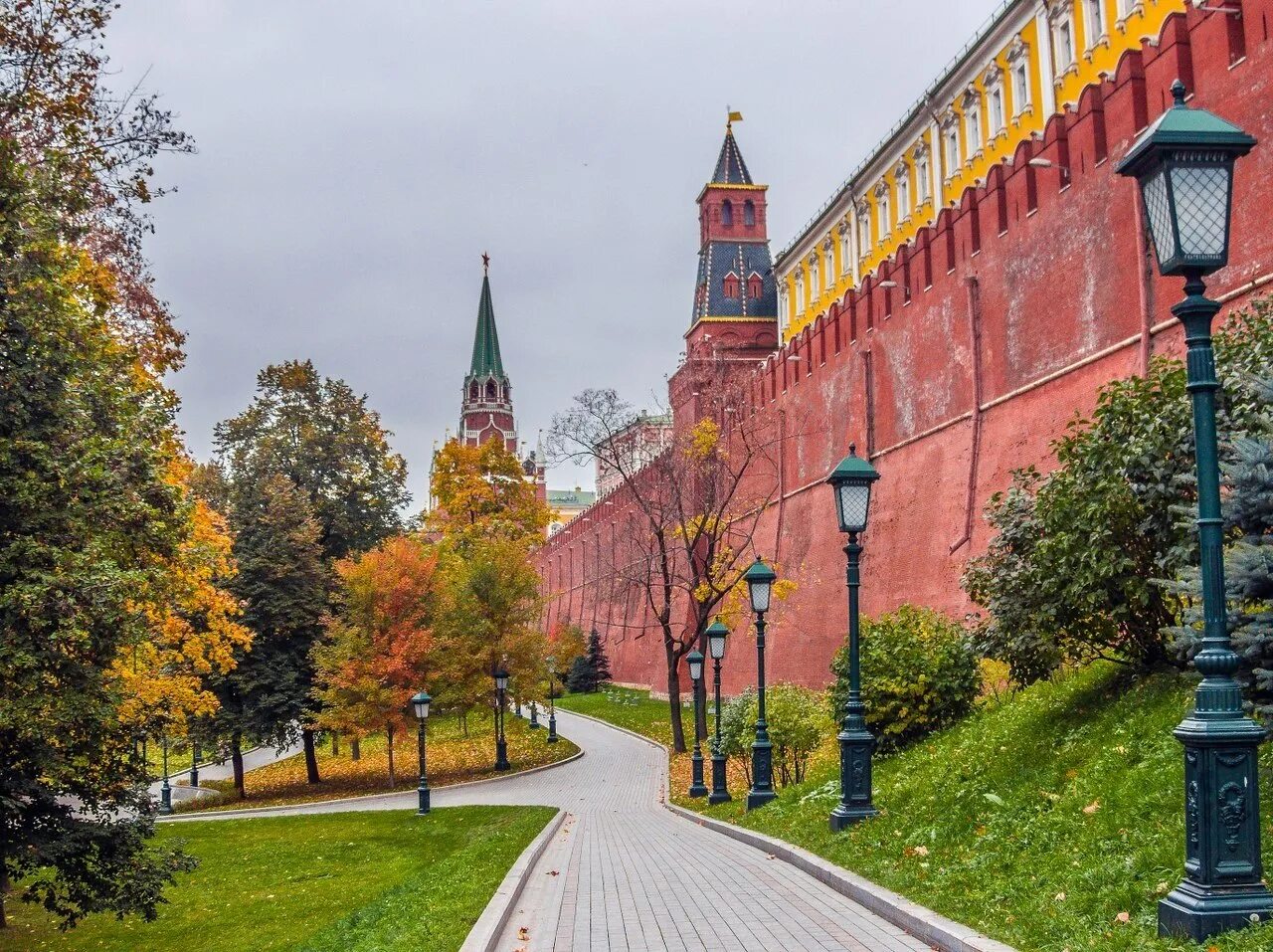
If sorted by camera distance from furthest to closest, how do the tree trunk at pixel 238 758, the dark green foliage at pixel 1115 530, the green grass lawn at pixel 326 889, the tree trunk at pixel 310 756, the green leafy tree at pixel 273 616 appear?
the tree trunk at pixel 310 756 → the tree trunk at pixel 238 758 → the green leafy tree at pixel 273 616 → the green grass lawn at pixel 326 889 → the dark green foliage at pixel 1115 530

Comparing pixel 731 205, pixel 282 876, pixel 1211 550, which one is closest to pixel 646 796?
pixel 282 876

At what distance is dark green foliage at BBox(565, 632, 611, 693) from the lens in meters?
64.2

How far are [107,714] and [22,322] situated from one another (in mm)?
3783

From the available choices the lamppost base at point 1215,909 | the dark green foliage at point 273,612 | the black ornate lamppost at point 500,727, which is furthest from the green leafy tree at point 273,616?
the lamppost base at point 1215,909

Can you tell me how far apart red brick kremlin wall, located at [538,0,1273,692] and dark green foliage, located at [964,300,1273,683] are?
3.48 meters

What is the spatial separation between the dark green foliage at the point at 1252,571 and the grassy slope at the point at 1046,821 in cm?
79

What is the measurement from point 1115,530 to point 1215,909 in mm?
5698

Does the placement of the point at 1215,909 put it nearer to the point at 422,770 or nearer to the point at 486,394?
the point at 422,770

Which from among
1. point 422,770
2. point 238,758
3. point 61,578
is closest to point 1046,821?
point 61,578

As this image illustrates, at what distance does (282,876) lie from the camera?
58.5 feet

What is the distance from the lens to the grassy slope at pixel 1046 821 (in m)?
6.64

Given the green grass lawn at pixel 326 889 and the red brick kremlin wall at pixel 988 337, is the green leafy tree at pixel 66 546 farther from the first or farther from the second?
the red brick kremlin wall at pixel 988 337

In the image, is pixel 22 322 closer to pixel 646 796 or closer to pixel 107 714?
pixel 107 714

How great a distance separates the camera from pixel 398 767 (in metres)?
37.9
